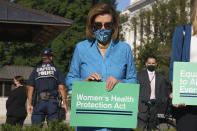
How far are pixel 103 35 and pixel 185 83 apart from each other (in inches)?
38.3

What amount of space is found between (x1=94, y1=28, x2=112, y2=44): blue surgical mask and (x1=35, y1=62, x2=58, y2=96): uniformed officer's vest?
492 centimetres

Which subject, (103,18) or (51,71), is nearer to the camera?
(103,18)

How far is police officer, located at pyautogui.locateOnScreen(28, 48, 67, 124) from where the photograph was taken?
9070 millimetres

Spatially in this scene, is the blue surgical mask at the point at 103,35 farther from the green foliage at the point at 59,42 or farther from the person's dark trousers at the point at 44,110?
the green foliage at the point at 59,42

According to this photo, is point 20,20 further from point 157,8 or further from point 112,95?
point 157,8

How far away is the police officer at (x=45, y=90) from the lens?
907 cm

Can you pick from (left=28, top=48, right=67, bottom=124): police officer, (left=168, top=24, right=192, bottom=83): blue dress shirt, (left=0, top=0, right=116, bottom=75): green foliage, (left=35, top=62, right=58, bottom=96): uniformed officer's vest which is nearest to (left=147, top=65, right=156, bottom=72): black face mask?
(left=28, top=48, right=67, bottom=124): police officer

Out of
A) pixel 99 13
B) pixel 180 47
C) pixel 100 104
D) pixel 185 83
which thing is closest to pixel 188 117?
pixel 185 83

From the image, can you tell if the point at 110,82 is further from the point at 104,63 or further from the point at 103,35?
the point at 103,35

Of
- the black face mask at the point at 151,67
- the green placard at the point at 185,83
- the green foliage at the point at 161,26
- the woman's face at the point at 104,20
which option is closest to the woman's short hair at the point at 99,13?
the woman's face at the point at 104,20

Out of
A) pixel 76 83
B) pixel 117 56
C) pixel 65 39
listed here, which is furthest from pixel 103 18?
pixel 65 39

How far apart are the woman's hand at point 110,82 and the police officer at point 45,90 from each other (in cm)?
512

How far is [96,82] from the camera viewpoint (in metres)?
3.98

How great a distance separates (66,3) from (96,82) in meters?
52.2
